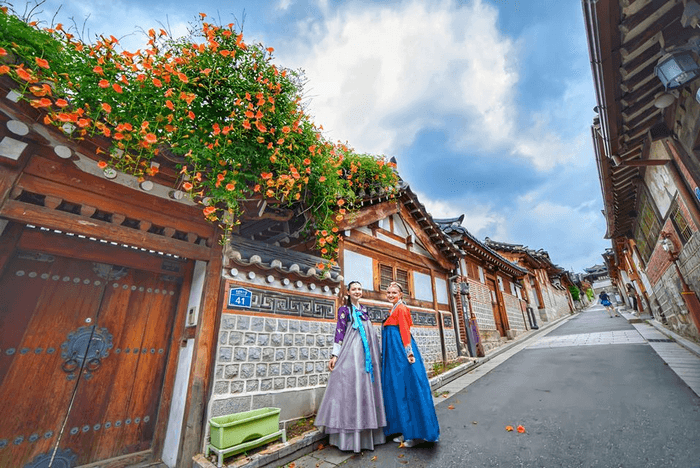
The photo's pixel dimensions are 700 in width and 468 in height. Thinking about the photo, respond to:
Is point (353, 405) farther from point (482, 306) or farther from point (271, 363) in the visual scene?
point (482, 306)

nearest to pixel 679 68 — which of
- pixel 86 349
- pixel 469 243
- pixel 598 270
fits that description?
pixel 86 349

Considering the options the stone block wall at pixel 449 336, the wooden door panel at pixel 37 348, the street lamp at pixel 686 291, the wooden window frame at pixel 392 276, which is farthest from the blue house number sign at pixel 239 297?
the street lamp at pixel 686 291

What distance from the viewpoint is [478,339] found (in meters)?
10.4

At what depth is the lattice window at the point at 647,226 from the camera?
7844 mm

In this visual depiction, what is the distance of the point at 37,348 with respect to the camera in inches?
121

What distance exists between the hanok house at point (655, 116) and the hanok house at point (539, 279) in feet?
41.1

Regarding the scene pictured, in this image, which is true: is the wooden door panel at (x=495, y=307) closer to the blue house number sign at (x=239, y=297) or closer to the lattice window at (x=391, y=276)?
the lattice window at (x=391, y=276)

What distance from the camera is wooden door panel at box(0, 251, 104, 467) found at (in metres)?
2.87

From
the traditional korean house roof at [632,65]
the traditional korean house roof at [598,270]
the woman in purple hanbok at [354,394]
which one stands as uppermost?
the traditional korean house roof at [598,270]

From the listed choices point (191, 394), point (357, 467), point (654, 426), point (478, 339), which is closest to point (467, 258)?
point (478, 339)

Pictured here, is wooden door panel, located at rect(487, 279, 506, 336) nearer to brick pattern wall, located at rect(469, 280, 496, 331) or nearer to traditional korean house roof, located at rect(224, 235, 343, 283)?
brick pattern wall, located at rect(469, 280, 496, 331)

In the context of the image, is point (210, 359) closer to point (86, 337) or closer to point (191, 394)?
point (191, 394)

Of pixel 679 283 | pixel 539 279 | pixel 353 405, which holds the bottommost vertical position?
pixel 353 405

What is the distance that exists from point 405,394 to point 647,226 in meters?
10.4
